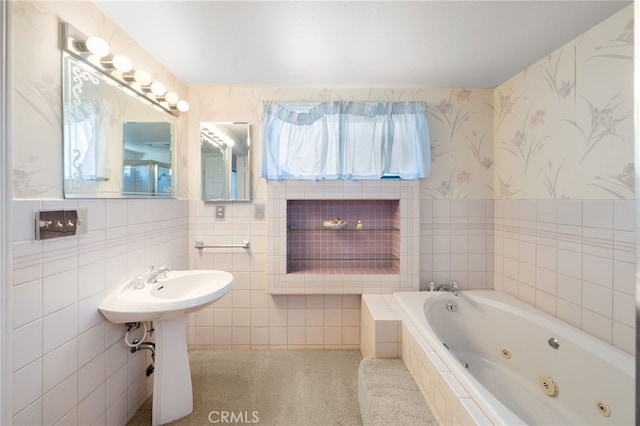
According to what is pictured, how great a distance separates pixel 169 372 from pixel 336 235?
1.48 metres

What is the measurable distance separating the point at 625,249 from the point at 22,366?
263 cm

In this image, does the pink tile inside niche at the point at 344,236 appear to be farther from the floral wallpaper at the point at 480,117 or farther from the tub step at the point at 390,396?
the tub step at the point at 390,396

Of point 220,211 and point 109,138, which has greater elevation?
point 109,138

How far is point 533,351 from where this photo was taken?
1.58 m

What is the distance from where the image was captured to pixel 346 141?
6.76 ft

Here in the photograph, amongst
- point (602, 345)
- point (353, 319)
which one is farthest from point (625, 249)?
point (353, 319)

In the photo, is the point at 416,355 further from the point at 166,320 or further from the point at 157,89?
the point at 157,89

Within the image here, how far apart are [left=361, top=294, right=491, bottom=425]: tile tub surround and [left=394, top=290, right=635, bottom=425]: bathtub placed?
4 cm

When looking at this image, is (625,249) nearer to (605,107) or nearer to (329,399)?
(605,107)

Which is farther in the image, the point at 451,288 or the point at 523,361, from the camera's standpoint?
the point at 451,288

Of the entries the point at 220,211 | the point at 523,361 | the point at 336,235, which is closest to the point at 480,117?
the point at 336,235

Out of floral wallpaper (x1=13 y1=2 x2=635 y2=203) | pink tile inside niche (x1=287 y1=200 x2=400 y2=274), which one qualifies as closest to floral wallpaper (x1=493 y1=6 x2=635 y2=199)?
floral wallpaper (x1=13 y1=2 x2=635 y2=203)

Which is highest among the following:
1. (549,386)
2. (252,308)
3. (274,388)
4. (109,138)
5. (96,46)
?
(96,46)

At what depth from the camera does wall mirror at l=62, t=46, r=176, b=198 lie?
115 centimetres
